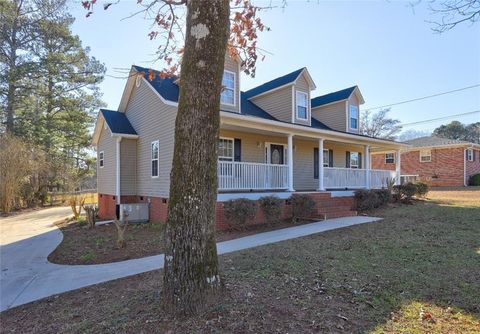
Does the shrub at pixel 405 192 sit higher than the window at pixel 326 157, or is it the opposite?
the window at pixel 326 157

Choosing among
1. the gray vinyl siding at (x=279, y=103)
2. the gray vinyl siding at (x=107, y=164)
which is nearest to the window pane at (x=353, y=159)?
the gray vinyl siding at (x=279, y=103)

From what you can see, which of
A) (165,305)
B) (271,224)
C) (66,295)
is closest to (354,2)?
(271,224)

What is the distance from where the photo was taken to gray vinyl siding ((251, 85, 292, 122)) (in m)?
15.3

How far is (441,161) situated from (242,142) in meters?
23.0

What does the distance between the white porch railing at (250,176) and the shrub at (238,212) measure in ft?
4.32

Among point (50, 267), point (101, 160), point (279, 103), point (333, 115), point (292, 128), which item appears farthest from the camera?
point (333, 115)

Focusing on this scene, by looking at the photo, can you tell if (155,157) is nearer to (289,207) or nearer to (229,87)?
(229,87)

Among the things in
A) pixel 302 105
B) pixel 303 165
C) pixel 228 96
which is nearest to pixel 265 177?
pixel 228 96

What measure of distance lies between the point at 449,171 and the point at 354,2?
25.6 metres

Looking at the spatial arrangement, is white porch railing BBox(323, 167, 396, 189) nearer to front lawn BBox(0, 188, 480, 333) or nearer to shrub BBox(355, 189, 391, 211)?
shrub BBox(355, 189, 391, 211)

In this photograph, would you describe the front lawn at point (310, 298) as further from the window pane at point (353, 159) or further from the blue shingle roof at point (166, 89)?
the window pane at point (353, 159)

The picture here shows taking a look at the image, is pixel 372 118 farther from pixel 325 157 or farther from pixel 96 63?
pixel 96 63

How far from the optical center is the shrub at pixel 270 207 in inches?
410

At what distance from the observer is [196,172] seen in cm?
341
